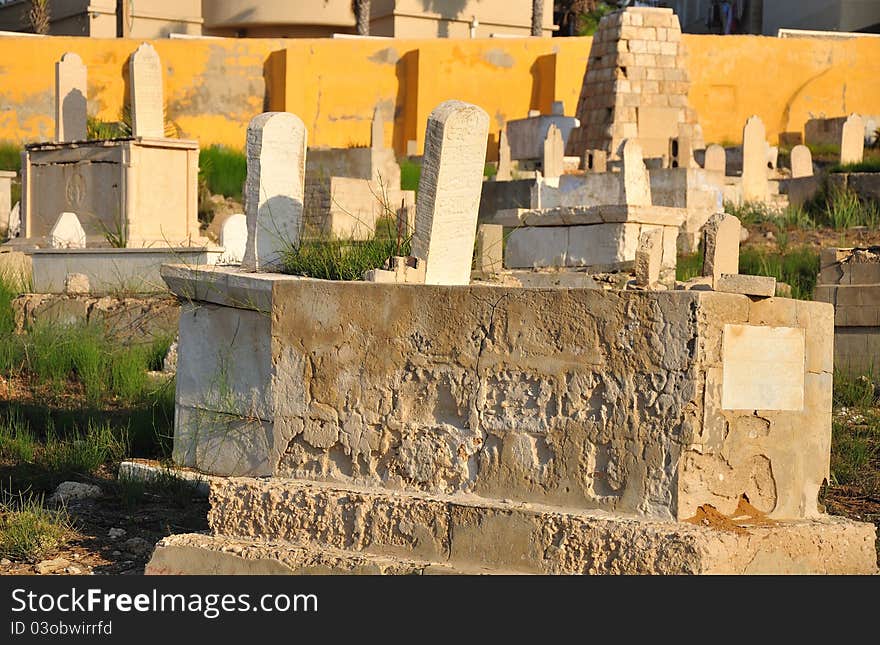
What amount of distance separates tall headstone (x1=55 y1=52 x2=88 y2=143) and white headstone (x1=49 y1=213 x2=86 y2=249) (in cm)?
262

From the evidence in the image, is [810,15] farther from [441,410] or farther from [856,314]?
[441,410]

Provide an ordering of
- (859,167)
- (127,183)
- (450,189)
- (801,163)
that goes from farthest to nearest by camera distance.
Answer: (801,163) < (859,167) < (127,183) < (450,189)

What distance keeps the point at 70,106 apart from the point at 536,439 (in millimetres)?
13973

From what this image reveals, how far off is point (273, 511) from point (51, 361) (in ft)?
18.2

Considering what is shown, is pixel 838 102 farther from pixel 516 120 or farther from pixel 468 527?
pixel 468 527

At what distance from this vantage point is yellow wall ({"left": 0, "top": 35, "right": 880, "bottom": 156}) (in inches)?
1164

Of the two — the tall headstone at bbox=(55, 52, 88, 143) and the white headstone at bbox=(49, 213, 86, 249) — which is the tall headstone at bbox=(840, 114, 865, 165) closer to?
the tall headstone at bbox=(55, 52, 88, 143)

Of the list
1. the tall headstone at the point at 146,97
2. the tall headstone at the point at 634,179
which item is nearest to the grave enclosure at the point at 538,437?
the tall headstone at the point at 634,179

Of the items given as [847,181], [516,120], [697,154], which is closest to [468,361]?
[847,181]

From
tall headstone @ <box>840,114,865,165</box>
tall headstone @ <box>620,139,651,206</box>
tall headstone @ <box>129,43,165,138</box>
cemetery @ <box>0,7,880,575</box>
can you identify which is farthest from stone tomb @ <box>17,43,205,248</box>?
tall headstone @ <box>840,114,865,165</box>

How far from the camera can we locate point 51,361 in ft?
32.7

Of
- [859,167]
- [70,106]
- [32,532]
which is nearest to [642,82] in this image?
[859,167]

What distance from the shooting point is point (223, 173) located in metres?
22.2

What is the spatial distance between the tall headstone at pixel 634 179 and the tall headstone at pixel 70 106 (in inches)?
281
